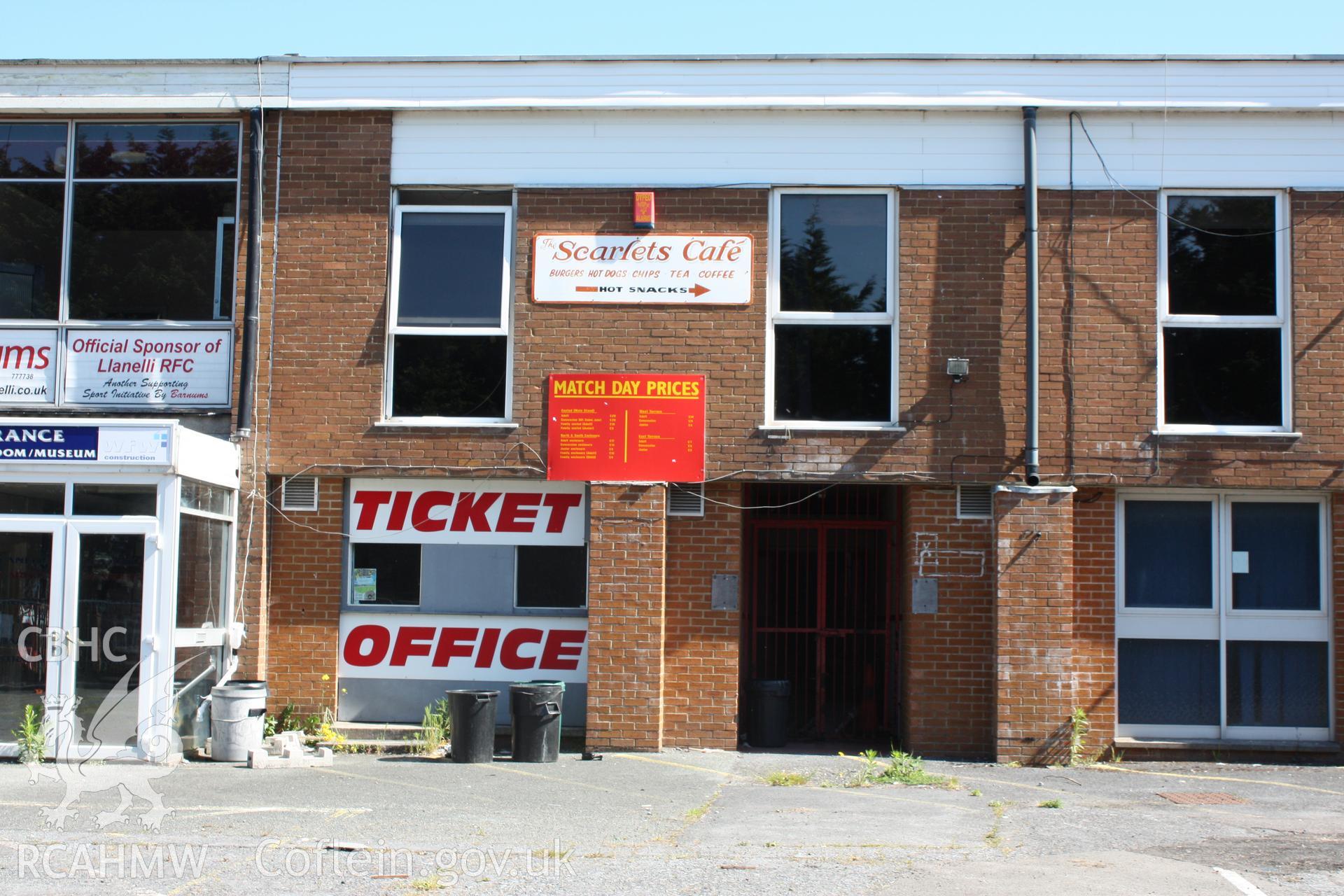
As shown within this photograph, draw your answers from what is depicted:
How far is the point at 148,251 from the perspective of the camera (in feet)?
46.0

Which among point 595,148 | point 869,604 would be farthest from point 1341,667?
point 595,148

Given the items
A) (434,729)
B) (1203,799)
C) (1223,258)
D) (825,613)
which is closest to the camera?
(1203,799)

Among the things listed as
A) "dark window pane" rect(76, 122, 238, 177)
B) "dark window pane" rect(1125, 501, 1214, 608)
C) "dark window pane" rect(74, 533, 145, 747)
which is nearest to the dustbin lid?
"dark window pane" rect(74, 533, 145, 747)

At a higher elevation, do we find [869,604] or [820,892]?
[869,604]

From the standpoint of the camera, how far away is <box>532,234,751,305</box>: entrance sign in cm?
Answer: 1352

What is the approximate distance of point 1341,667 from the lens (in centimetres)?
1308

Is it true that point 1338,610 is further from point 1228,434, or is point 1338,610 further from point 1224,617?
point 1228,434

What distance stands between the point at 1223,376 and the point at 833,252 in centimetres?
405

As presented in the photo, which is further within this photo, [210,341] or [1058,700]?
[210,341]

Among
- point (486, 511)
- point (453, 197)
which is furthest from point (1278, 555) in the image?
point (453, 197)

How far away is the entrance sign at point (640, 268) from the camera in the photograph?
1352 centimetres

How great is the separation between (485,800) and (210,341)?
6095 mm

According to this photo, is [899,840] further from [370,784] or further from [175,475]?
[175,475]

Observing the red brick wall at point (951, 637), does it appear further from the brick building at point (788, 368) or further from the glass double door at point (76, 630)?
the glass double door at point (76, 630)
